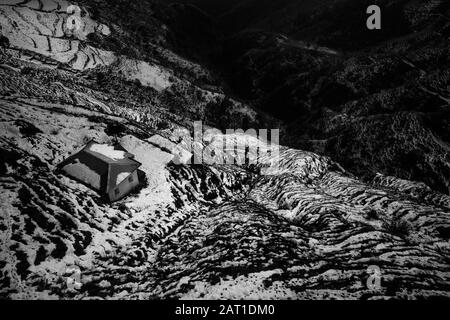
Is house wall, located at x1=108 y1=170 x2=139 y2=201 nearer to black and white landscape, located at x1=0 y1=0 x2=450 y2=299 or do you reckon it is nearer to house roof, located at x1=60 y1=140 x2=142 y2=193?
black and white landscape, located at x1=0 y1=0 x2=450 y2=299

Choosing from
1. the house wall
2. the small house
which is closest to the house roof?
the small house

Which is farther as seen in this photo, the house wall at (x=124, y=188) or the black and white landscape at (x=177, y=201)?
the house wall at (x=124, y=188)

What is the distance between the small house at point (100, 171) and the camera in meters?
19.9

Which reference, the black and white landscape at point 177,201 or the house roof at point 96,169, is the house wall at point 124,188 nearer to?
the black and white landscape at point 177,201

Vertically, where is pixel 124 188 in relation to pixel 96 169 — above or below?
below

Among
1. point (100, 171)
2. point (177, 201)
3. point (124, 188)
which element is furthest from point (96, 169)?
point (177, 201)

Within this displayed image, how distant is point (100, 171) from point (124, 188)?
82.0 inches

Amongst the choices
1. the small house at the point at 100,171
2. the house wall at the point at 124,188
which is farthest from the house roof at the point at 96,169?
the house wall at the point at 124,188

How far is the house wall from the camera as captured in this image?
65.5 feet

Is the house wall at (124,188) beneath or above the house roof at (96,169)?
beneath

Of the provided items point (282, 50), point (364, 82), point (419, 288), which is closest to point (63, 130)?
point (419, 288)

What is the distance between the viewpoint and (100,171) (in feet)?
65.9

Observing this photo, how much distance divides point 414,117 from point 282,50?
72.8 meters

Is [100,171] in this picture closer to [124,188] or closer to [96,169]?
[96,169]
